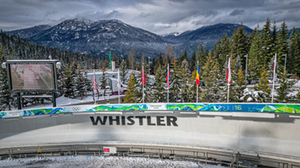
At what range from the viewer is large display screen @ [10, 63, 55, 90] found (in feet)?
50.9

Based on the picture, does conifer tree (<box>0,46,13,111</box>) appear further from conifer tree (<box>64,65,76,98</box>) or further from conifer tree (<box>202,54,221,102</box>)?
conifer tree (<box>202,54,221,102</box>)

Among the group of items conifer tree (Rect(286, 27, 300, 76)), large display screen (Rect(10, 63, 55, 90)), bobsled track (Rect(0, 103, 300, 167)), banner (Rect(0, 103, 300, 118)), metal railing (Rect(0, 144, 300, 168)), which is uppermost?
conifer tree (Rect(286, 27, 300, 76))

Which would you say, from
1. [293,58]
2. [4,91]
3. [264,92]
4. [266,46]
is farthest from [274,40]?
[4,91]

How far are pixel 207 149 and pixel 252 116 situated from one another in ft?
14.2

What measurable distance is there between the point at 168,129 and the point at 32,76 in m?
13.2

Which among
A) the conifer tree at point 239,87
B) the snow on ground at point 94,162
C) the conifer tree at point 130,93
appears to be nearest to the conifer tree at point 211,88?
the conifer tree at point 239,87

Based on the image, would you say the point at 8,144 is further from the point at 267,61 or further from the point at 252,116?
the point at 267,61

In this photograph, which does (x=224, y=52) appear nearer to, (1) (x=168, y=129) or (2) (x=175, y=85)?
(2) (x=175, y=85)

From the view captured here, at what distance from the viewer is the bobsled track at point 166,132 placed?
12.2 metres

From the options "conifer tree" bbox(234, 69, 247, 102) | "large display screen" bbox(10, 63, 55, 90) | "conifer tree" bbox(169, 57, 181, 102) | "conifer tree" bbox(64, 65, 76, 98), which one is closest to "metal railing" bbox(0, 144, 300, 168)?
"large display screen" bbox(10, 63, 55, 90)

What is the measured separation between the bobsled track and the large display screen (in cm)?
229

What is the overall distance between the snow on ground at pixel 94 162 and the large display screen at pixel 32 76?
6269 millimetres

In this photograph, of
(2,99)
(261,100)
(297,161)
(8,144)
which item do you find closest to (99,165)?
(8,144)

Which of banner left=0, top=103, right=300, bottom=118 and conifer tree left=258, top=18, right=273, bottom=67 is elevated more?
conifer tree left=258, top=18, right=273, bottom=67
